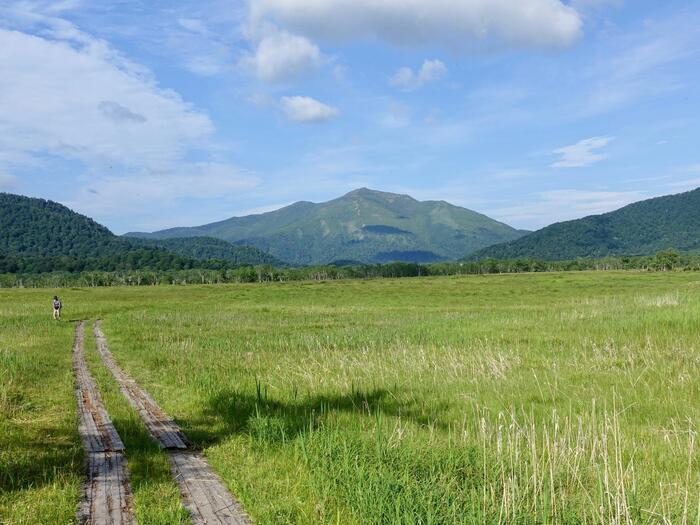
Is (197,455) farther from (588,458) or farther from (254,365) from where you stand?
(254,365)

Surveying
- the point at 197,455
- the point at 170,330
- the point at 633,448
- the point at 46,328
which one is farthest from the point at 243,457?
the point at 46,328

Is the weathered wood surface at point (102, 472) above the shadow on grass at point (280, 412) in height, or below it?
above

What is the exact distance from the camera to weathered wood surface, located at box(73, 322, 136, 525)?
5.83m

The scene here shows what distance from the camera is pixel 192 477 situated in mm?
7086

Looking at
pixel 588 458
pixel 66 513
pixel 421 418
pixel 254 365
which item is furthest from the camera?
pixel 254 365

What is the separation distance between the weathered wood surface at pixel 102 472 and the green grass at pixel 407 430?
18 centimetres

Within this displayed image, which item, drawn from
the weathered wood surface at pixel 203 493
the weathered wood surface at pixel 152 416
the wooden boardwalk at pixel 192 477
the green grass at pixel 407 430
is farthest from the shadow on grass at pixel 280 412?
the weathered wood surface at pixel 203 493

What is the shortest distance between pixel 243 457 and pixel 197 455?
0.80m

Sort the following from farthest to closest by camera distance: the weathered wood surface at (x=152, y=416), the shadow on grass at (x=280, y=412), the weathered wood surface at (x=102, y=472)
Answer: the shadow on grass at (x=280, y=412) < the weathered wood surface at (x=152, y=416) < the weathered wood surface at (x=102, y=472)

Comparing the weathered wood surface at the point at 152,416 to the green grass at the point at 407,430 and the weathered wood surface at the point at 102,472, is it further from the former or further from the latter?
the weathered wood surface at the point at 102,472

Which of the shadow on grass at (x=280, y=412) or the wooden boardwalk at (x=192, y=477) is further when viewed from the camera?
the shadow on grass at (x=280, y=412)

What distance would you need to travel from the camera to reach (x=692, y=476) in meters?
6.90

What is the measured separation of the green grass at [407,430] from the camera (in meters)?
5.83

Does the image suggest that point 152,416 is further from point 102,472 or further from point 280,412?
point 102,472
